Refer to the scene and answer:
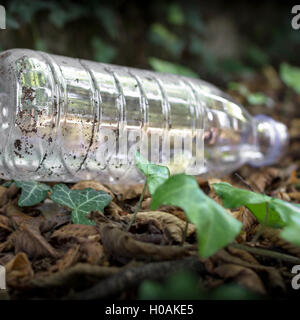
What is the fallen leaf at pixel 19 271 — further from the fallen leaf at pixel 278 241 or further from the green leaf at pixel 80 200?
the fallen leaf at pixel 278 241

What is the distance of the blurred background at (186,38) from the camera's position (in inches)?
104

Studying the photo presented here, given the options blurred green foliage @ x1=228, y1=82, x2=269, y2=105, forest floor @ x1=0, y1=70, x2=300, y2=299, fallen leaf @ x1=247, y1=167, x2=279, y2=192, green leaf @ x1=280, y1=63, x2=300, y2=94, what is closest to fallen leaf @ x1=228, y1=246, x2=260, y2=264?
forest floor @ x1=0, y1=70, x2=300, y2=299

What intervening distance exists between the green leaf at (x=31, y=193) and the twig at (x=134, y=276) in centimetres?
59

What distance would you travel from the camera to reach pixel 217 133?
2.05 m

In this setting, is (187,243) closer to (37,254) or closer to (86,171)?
(37,254)

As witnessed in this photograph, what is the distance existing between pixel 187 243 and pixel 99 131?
0.83m

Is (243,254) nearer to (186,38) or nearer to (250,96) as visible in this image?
(250,96)

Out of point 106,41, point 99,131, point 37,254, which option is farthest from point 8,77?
point 106,41

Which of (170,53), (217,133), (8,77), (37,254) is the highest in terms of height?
(170,53)

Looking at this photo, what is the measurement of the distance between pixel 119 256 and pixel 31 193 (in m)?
0.53

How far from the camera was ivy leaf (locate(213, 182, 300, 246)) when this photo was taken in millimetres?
836

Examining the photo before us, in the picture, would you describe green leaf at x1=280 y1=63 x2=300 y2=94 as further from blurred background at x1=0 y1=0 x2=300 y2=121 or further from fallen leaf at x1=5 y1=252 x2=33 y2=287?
fallen leaf at x1=5 y1=252 x2=33 y2=287

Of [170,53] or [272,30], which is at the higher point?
[272,30]
